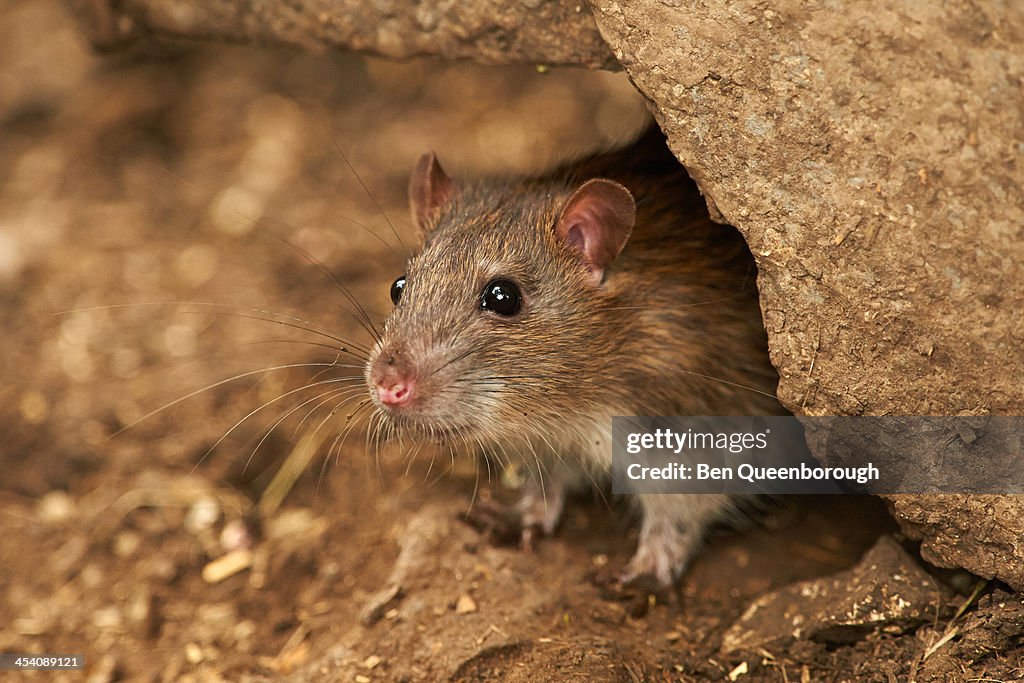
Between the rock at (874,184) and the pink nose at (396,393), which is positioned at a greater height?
the rock at (874,184)

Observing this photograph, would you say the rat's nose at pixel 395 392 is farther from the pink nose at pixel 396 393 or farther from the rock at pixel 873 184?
the rock at pixel 873 184

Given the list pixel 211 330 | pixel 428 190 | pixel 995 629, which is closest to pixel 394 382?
pixel 428 190

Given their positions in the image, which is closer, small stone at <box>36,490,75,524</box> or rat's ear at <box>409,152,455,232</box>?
rat's ear at <box>409,152,455,232</box>

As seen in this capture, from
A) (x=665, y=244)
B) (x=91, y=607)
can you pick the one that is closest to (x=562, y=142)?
(x=665, y=244)

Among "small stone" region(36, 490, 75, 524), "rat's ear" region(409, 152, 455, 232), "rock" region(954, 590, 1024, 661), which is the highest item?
"rat's ear" region(409, 152, 455, 232)

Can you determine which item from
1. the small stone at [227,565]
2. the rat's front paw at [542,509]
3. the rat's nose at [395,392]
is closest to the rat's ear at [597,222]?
the rat's nose at [395,392]

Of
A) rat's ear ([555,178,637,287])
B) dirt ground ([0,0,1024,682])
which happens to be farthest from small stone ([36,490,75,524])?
rat's ear ([555,178,637,287])

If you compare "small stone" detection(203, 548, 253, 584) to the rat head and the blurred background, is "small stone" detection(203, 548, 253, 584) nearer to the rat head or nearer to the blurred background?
the blurred background

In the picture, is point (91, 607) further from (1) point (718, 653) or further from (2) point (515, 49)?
(2) point (515, 49)
